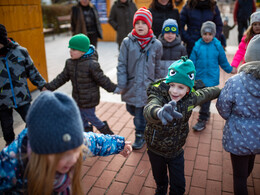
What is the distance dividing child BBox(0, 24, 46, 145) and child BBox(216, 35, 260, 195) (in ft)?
7.95

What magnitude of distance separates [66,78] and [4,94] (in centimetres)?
82

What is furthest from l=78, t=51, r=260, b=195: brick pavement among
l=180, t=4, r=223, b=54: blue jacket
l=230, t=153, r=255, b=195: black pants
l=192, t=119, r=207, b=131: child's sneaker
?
l=180, t=4, r=223, b=54: blue jacket

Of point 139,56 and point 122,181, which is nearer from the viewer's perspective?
point 122,181

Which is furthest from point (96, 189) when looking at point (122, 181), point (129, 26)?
point (129, 26)

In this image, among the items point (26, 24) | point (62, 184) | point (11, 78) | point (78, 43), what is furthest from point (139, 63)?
point (26, 24)

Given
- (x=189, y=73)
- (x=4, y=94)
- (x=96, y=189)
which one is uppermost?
(x=189, y=73)

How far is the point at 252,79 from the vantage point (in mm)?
2297

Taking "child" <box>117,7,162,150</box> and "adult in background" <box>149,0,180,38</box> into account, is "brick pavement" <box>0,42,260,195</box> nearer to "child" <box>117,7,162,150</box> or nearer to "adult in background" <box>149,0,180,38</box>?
"child" <box>117,7,162,150</box>

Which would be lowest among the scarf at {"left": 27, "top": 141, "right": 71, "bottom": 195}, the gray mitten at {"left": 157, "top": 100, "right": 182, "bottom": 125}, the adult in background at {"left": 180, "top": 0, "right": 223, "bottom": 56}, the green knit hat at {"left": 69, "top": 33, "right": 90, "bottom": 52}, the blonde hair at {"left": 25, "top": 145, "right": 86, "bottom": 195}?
the scarf at {"left": 27, "top": 141, "right": 71, "bottom": 195}

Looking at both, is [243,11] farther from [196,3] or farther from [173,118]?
[173,118]

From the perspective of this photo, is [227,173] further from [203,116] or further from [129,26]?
[129,26]

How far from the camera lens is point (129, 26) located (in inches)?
308

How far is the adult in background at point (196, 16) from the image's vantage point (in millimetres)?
4891

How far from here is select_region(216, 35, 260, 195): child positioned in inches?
90.9
